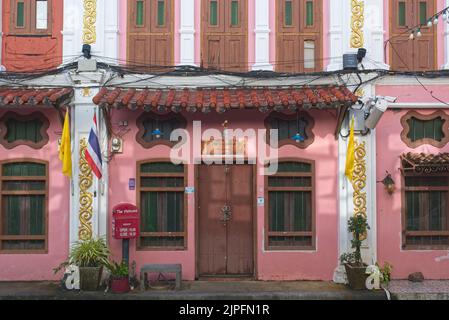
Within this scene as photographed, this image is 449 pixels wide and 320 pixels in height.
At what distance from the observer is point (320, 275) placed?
34.5 feet

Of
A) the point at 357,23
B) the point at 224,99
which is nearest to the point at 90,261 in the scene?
the point at 224,99

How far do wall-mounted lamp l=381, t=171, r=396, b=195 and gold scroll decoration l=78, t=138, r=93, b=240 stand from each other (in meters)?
5.65

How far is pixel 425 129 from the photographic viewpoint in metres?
10.7

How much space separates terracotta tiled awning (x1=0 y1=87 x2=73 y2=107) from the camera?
9703mm

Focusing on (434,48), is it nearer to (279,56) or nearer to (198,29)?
(279,56)

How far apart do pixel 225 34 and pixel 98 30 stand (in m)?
2.48

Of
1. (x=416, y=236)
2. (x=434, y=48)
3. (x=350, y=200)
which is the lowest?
(x=416, y=236)

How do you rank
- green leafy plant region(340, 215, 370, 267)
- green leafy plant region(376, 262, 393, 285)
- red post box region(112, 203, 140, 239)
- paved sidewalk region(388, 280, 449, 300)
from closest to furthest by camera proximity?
1. paved sidewalk region(388, 280, 449, 300)
2. green leafy plant region(340, 215, 370, 267)
3. red post box region(112, 203, 140, 239)
4. green leafy plant region(376, 262, 393, 285)

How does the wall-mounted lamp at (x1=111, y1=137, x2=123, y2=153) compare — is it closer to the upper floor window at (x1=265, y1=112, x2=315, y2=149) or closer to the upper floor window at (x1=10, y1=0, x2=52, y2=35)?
the upper floor window at (x1=10, y1=0, x2=52, y2=35)

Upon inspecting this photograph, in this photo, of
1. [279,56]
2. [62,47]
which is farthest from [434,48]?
[62,47]

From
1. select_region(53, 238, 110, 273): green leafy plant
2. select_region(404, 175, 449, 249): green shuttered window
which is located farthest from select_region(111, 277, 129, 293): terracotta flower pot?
select_region(404, 175, 449, 249): green shuttered window

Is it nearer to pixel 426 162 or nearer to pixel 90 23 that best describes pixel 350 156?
pixel 426 162

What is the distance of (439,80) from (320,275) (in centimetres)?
441
